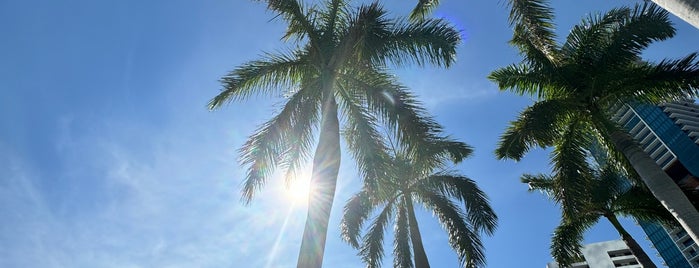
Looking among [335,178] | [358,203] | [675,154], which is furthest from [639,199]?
[675,154]

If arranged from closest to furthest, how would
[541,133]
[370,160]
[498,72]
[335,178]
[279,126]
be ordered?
[335,178], [370,160], [279,126], [541,133], [498,72]

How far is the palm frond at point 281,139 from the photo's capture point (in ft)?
36.9

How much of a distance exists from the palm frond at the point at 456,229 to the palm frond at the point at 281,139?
7675 millimetres

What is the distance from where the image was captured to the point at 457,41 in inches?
466

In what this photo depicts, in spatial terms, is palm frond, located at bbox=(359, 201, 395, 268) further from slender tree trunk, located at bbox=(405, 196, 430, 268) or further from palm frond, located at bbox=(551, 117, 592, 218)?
palm frond, located at bbox=(551, 117, 592, 218)

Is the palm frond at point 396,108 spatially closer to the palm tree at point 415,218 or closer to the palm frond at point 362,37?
the palm frond at point 362,37

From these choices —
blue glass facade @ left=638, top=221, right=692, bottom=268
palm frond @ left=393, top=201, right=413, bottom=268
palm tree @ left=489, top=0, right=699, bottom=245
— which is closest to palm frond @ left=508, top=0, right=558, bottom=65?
palm tree @ left=489, top=0, right=699, bottom=245

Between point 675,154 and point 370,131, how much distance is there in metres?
134

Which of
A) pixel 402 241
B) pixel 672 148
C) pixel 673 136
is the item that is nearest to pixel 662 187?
pixel 402 241

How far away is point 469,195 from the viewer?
16828 mm

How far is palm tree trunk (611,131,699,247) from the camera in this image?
1199 centimetres

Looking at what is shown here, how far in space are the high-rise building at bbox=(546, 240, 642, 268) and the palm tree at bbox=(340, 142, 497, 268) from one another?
370 ft

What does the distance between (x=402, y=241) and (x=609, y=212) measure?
9.70 metres

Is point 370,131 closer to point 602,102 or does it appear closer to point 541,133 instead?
point 541,133
